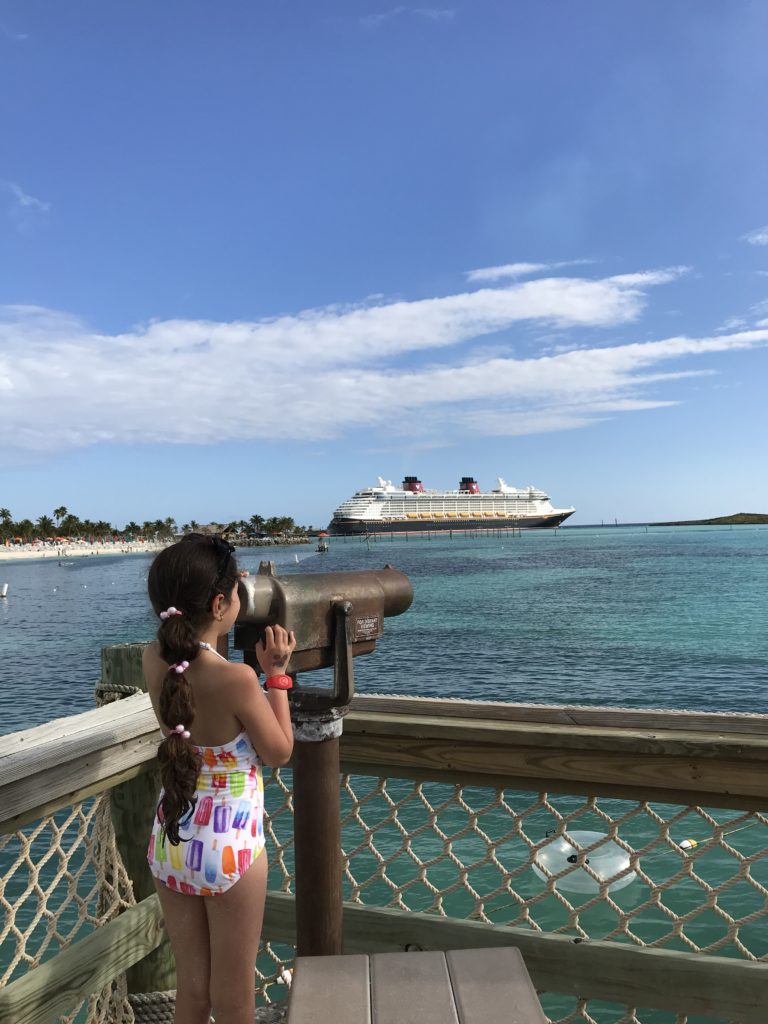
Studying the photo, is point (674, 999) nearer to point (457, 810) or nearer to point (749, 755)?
point (749, 755)

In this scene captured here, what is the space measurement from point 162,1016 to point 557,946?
1.18 m

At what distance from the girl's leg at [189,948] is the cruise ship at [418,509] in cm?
11048

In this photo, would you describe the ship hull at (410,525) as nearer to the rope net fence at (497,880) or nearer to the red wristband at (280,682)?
the rope net fence at (497,880)

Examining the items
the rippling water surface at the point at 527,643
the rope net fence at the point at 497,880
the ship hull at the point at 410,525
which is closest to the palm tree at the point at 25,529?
the ship hull at the point at 410,525

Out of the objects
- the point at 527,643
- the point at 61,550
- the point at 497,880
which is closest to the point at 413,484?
the point at 61,550

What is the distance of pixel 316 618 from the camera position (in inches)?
63.9

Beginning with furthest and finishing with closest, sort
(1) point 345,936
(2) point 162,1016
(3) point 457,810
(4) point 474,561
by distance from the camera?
(4) point 474,561, (3) point 457,810, (2) point 162,1016, (1) point 345,936

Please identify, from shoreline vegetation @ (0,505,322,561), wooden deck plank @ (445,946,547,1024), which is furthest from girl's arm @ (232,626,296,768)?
shoreline vegetation @ (0,505,322,561)

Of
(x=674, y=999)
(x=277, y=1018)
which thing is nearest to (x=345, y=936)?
(x=277, y=1018)

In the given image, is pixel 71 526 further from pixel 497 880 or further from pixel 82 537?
pixel 497 880

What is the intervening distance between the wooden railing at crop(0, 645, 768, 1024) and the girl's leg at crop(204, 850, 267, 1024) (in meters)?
0.42

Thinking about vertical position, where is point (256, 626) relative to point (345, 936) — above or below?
above

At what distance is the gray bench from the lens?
1.29 meters

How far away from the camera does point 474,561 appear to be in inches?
2657
